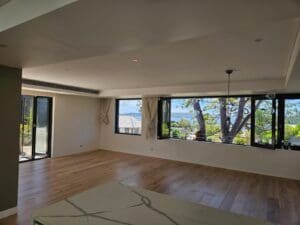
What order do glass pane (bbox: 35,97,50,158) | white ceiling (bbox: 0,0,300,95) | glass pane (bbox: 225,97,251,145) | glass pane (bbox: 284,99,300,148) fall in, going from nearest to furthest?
1. white ceiling (bbox: 0,0,300,95)
2. glass pane (bbox: 284,99,300,148)
3. glass pane (bbox: 225,97,251,145)
4. glass pane (bbox: 35,97,50,158)

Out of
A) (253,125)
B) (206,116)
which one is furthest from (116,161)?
(253,125)

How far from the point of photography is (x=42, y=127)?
→ 6691mm

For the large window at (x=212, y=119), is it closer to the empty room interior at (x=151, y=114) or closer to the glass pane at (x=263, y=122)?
the empty room interior at (x=151, y=114)

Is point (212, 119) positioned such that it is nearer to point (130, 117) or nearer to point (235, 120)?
point (235, 120)

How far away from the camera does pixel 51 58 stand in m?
2.55

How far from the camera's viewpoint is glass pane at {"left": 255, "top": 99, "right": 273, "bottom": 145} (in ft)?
17.3

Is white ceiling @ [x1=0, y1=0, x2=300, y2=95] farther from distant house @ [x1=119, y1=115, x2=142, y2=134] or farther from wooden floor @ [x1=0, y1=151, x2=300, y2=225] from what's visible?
distant house @ [x1=119, y1=115, x2=142, y2=134]

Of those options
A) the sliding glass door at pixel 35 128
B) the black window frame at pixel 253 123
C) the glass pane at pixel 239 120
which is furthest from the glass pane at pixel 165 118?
the sliding glass door at pixel 35 128

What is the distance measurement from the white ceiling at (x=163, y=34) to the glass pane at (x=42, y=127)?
357 centimetres

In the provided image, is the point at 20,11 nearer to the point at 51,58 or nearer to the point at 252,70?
the point at 51,58

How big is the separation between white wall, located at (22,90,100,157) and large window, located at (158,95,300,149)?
2.86 metres

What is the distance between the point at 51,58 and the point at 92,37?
99 cm

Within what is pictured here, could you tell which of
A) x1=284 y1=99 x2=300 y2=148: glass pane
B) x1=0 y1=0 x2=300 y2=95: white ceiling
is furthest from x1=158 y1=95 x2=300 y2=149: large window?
x1=0 y1=0 x2=300 y2=95: white ceiling

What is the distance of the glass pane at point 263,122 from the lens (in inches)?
207
